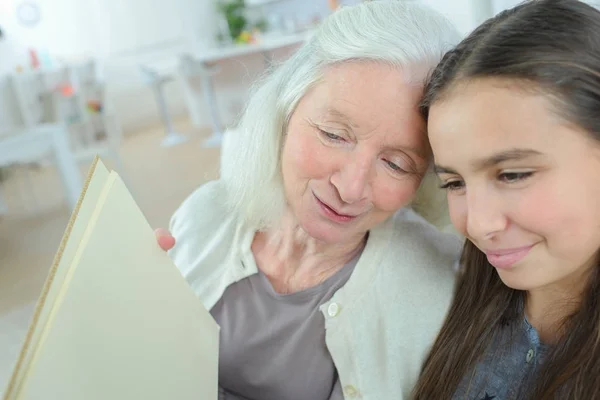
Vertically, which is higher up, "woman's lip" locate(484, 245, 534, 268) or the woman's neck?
"woman's lip" locate(484, 245, 534, 268)

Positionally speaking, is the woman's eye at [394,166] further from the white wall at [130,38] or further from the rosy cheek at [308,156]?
the white wall at [130,38]

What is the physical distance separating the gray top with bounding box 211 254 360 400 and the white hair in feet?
0.58

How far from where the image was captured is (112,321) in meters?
0.72

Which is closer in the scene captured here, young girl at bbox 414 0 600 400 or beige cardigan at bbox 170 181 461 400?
young girl at bbox 414 0 600 400

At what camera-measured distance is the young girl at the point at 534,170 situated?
70 centimetres

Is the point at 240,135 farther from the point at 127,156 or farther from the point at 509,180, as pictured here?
the point at 127,156

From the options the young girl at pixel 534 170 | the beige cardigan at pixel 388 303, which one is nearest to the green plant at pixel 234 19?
the beige cardigan at pixel 388 303

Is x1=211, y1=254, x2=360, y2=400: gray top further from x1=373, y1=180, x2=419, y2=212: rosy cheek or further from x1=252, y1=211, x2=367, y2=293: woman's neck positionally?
x1=373, y1=180, x2=419, y2=212: rosy cheek

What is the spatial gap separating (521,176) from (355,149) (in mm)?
304

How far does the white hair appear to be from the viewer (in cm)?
94

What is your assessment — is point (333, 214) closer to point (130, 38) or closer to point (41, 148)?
point (41, 148)

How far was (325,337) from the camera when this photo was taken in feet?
3.56

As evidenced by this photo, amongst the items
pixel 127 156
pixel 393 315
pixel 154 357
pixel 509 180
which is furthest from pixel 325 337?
pixel 127 156

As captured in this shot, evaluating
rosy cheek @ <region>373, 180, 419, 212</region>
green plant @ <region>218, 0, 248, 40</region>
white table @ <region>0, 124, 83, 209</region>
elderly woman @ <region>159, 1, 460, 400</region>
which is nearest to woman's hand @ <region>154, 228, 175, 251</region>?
elderly woman @ <region>159, 1, 460, 400</region>
